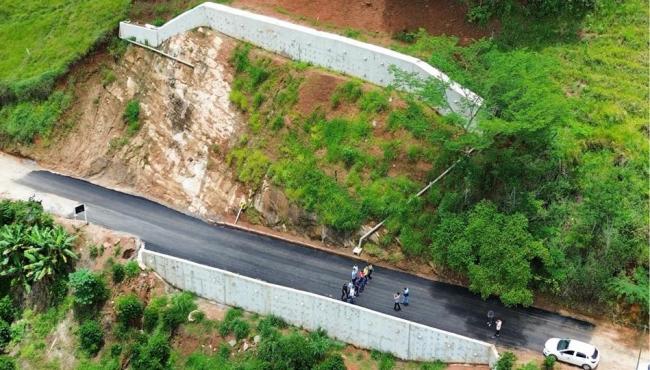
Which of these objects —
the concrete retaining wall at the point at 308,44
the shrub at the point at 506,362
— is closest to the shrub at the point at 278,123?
the concrete retaining wall at the point at 308,44

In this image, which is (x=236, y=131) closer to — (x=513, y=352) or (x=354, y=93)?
(x=354, y=93)

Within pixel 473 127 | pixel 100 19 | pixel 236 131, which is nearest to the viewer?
pixel 473 127

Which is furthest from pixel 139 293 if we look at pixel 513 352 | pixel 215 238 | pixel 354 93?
pixel 513 352

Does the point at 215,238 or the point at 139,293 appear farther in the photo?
the point at 215,238

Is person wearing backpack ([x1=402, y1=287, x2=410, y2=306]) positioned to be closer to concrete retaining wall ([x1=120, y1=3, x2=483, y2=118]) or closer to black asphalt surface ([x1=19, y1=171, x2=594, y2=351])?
black asphalt surface ([x1=19, y1=171, x2=594, y2=351])

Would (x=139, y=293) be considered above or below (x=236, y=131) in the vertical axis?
below

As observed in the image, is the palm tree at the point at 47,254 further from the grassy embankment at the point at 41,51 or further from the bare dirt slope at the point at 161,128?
the grassy embankment at the point at 41,51

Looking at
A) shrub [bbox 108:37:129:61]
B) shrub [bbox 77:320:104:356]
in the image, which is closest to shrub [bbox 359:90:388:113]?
shrub [bbox 77:320:104:356]
